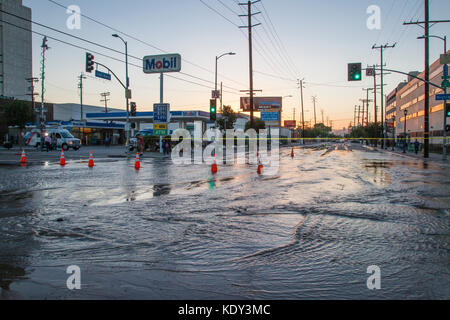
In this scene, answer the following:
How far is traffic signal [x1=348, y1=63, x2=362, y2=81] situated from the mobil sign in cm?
1476

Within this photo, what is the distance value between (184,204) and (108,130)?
219ft

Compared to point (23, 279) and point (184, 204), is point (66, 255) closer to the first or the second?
point (23, 279)

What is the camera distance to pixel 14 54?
98000mm

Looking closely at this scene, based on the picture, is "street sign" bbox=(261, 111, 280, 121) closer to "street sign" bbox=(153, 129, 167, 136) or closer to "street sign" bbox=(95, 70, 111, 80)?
"street sign" bbox=(153, 129, 167, 136)

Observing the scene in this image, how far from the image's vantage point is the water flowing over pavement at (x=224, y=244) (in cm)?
Answer: 369

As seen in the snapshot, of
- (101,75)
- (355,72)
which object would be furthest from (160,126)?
(355,72)

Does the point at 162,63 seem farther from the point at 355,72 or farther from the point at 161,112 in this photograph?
the point at 355,72

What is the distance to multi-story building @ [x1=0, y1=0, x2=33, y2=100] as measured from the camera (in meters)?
94.6

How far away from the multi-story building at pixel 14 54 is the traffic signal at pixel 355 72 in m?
91.4

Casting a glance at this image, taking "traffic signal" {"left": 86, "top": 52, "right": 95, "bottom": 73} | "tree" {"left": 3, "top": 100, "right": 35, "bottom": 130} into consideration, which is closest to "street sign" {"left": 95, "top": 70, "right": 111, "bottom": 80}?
"traffic signal" {"left": 86, "top": 52, "right": 95, "bottom": 73}

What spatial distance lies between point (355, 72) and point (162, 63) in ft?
54.7

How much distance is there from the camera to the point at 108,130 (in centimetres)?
7081

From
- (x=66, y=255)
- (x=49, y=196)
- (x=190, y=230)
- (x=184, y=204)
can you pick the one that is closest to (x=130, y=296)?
(x=66, y=255)

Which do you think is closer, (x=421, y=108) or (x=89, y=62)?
(x=89, y=62)
